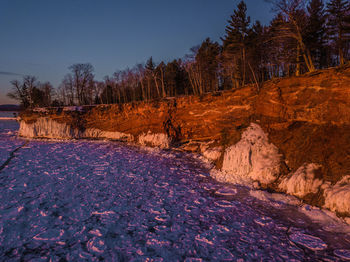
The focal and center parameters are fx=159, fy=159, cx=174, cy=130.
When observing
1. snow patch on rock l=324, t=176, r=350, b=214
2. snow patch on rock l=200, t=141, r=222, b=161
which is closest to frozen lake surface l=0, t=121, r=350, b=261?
snow patch on rock l=324, t=176, r=350, b=214

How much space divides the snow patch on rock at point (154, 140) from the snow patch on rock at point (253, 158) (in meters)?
6.40

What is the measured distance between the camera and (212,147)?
11234 mm

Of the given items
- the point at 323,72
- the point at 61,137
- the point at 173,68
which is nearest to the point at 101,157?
the point at 61,137

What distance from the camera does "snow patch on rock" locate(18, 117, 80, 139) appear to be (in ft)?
62.6

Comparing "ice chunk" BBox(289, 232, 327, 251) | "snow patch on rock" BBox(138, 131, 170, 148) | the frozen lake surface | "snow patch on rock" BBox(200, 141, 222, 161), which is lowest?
"ice chunk" BBox(289, 232, 327, 251)

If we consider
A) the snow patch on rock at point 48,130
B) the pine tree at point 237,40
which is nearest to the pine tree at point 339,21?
the pine tree at point 237,40

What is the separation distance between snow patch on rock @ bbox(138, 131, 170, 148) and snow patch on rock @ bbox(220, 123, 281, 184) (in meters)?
6.40

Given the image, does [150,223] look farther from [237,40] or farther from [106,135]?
[237,40]

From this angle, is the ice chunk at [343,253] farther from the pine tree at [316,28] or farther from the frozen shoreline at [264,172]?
the pine tree at [316,28]

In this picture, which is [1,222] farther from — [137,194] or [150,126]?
[150,126]

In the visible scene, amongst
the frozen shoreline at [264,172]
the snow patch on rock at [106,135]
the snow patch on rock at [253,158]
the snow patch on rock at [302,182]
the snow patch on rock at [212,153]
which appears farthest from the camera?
the snow patch on rock at [106,135]

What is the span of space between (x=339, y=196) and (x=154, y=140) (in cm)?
1211

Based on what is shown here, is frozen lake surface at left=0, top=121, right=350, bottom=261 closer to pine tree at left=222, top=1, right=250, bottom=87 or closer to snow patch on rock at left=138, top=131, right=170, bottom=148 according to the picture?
snow patch on rock at left=138, top=131, right=170, bottom=148

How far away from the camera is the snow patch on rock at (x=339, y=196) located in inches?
174
